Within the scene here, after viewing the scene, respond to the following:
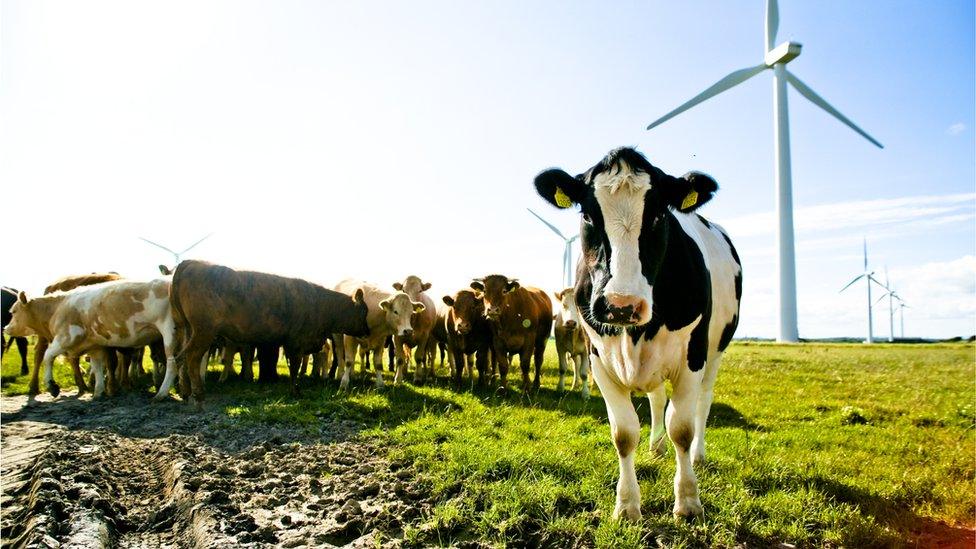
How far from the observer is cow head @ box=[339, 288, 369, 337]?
1273 centimetres

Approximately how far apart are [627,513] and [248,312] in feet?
27.6

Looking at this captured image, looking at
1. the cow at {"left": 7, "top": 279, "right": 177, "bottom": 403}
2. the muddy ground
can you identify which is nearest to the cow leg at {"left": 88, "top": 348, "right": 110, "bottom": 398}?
the cow at {"left": 7, "top": 279, "right": 177, "bottom": 403}

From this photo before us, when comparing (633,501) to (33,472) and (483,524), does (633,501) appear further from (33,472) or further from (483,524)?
(33,472)

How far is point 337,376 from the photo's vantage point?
14562 mm

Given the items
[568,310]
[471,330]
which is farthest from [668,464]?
[471,330]

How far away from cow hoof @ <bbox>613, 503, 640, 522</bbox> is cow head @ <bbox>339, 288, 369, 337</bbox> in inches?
370

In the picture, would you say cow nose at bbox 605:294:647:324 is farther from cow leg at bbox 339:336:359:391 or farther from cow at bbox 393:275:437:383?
cow at bbox 393:275:437:383

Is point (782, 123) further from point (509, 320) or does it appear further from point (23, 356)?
point (23, 356)

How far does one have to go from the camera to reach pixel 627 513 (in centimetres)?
418

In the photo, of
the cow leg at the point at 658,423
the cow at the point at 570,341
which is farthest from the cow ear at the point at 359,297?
the cow leg at the point at 658,423

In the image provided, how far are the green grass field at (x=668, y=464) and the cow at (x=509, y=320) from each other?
3.08 ft

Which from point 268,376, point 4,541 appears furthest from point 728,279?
point 268,376

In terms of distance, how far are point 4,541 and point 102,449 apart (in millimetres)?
2636

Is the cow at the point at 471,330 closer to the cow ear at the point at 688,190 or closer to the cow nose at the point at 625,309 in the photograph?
the cow ear at the point at 688,190
